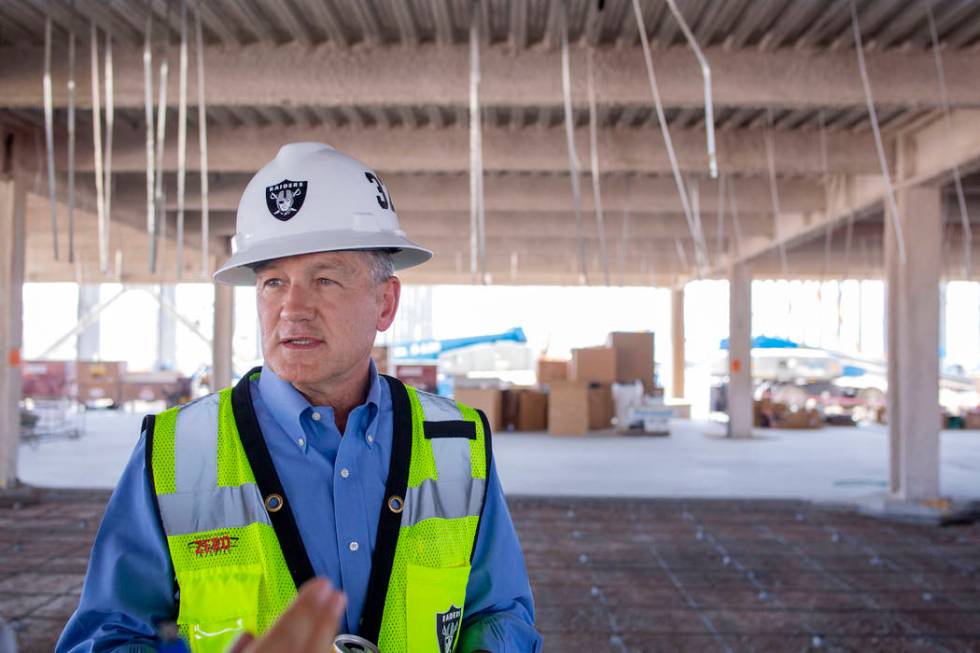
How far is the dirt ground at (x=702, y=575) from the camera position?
5070 millimetres

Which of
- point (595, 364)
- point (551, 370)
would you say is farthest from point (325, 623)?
point (551, 370)

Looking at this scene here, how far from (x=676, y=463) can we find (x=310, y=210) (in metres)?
12.1

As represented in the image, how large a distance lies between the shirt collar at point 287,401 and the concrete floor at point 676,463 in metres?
8.08

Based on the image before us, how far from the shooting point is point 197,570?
1.63m

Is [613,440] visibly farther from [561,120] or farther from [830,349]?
[830,349]

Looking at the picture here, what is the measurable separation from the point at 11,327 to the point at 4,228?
4.01 feet

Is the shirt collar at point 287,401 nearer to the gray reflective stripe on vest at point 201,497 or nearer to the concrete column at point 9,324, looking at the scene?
the gray reflective stripe on vest at point 201,497

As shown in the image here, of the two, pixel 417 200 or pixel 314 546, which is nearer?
pixel 314 546

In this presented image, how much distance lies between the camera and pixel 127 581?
1597mm

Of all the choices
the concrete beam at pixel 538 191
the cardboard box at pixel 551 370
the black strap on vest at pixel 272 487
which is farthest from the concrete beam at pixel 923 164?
the cardboard box at pixel 551 370

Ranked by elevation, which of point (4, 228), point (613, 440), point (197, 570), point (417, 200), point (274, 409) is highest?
point (417, 200)

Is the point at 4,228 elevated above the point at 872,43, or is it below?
below

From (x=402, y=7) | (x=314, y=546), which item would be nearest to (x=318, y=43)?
(x=402, y=7)

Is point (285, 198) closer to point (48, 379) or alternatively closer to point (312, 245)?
point (312, 245)
